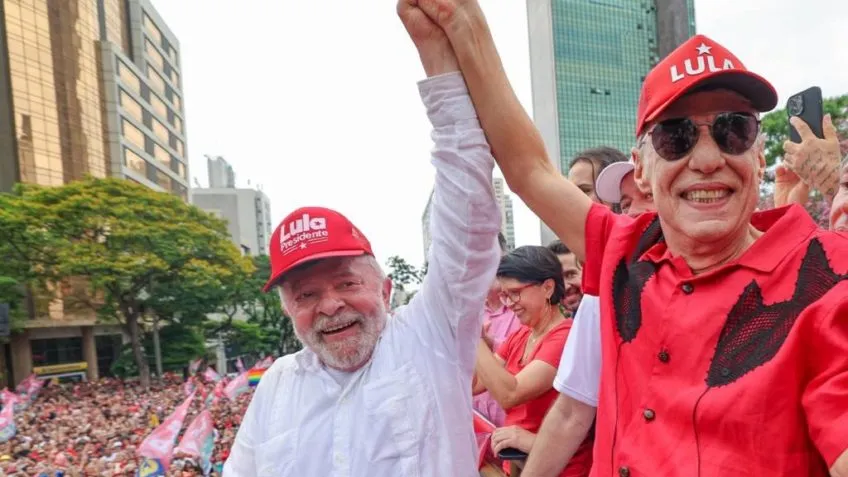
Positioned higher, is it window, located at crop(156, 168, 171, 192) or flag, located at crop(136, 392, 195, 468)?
window, located at crop(156, 168, 171, 192)

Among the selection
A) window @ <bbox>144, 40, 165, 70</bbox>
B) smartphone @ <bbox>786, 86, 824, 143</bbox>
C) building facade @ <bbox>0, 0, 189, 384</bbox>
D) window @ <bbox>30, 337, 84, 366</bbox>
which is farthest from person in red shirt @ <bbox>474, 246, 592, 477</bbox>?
window @ <bbox>144, 40, 165, 70</bbox>

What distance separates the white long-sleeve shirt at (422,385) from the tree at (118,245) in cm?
2646

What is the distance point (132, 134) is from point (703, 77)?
147 feet

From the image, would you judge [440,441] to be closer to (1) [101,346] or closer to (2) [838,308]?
(2) [838,308]

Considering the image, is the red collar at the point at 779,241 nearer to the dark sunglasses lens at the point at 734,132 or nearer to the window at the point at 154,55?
the dark sunglasses lens at the point at 734,132

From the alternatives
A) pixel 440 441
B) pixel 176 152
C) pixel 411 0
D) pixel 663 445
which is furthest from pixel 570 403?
pixel 176 152

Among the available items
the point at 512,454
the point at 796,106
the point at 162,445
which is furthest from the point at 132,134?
the point at 796,106

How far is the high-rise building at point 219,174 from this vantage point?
80.0 metres

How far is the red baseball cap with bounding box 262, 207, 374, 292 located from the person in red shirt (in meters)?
0.69

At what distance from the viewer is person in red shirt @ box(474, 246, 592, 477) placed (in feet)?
6.83

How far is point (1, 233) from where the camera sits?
2369 centimetres

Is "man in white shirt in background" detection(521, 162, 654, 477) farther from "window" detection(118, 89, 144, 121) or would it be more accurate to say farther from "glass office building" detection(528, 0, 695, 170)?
"glass office building" detection(528, 0, 695, 170)

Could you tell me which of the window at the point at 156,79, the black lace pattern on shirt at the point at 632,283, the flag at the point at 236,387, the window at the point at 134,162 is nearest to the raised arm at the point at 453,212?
the black lace pattern on shirt at the point at 632,283

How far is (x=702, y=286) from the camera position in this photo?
3.92 ft
